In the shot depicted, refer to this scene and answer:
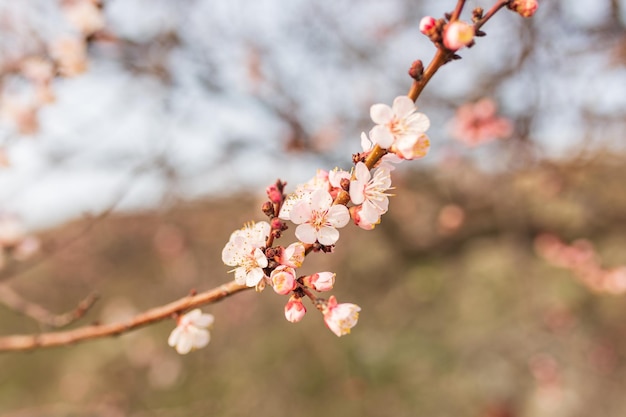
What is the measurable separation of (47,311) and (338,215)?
108cm

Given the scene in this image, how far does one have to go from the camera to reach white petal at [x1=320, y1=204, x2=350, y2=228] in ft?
2.61

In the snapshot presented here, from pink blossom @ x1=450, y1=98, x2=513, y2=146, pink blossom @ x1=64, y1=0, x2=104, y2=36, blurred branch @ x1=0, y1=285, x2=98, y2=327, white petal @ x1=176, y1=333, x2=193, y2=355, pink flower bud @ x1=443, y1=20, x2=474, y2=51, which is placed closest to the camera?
pink flower bud @ x1=443, y1=20, x2=474, y2=51

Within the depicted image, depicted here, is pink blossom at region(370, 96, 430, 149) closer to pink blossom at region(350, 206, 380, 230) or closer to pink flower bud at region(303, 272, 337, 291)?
pink blossom at region(350, 206, 380, 230)

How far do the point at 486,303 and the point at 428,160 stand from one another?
6.39 feet

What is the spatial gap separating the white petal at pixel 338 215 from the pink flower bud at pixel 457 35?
0.32 metres

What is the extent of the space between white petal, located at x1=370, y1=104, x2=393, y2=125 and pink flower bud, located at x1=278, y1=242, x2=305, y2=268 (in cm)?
26

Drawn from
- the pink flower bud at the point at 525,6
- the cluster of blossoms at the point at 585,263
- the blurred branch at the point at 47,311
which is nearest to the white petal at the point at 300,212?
the pink flower bud at the point at 525,6

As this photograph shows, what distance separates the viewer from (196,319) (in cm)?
101

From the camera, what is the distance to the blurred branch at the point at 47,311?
123 centimetres

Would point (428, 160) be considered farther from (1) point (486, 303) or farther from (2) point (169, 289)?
(2) point (169, 289)

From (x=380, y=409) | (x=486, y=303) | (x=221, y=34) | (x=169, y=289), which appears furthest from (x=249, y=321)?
(x=221, y=34)

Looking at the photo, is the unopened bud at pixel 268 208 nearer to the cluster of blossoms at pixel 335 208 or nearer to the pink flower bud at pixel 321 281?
the cluster of blossoms at pixel 335 208

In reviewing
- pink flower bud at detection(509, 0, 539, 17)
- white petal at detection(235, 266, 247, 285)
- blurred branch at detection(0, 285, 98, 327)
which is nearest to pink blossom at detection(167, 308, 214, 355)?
white petal at detection(235, 266, 247, 285)

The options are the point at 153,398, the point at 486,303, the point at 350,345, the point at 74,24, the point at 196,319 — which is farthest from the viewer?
the point at 153,398
